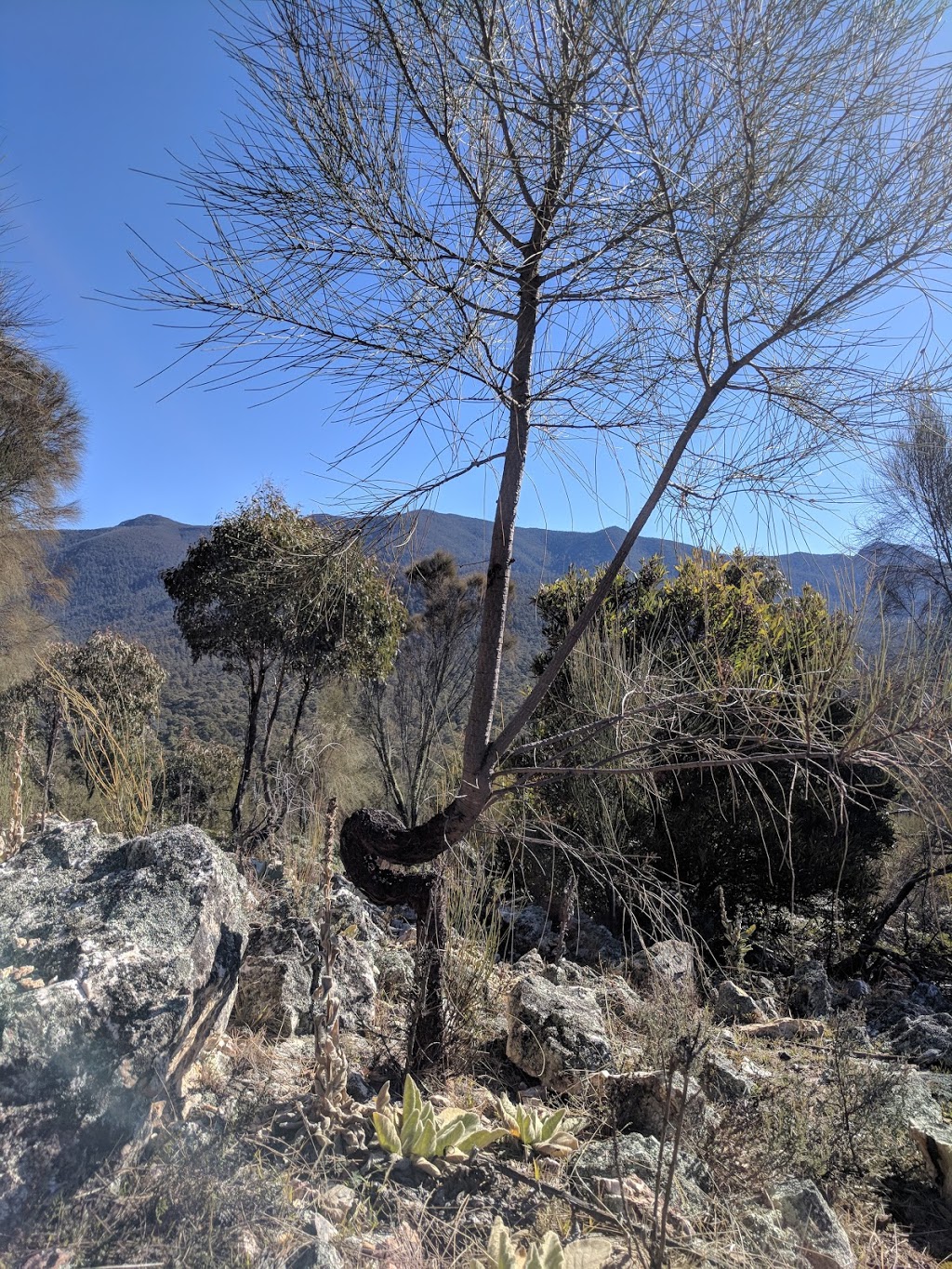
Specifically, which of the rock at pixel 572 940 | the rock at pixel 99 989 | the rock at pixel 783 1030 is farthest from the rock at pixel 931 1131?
the rock at pixel 99 989

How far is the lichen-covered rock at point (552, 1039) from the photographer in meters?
2.60

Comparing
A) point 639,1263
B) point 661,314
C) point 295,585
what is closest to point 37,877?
point 295,585

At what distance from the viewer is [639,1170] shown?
6.72ft

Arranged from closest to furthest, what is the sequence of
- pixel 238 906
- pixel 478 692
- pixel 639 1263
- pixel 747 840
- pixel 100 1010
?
pixel 639 1263, pixel 100 1010, pixel 478 692, pixel 238 906, pixel 747 840

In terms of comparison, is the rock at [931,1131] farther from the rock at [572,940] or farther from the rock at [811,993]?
the rock at [572,940]

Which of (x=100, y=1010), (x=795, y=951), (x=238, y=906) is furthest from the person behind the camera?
(x=795, y=951)

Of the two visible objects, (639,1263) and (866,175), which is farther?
(866,175)

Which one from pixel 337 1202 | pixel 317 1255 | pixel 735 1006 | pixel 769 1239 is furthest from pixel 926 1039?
pixel 317 1255

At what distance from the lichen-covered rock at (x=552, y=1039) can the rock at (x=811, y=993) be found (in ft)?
6.38

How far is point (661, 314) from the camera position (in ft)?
7.18

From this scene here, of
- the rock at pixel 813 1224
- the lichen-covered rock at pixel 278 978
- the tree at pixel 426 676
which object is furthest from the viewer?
the tree at pixel 426 676

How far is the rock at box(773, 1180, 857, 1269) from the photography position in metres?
1.90

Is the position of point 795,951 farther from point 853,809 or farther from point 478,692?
point 478,692

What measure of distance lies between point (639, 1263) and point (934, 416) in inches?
87.4
